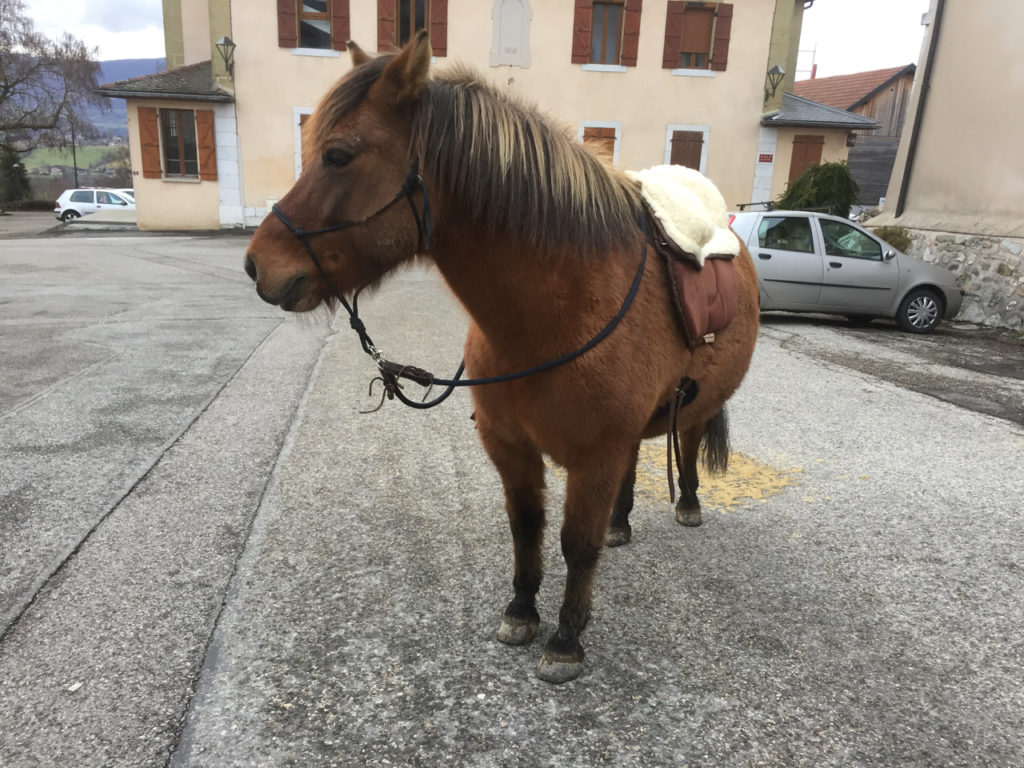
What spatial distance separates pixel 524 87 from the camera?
18.6 m

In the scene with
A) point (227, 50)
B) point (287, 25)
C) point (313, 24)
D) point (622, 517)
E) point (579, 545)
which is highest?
point (313, 24)

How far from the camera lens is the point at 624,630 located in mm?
2529

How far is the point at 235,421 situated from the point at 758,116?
770 inches

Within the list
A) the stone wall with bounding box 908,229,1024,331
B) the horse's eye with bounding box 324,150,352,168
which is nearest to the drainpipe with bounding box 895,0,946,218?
the stone wall with bounding box 908,229,1024,331

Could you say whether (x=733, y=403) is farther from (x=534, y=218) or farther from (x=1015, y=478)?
(x=534, y=218)

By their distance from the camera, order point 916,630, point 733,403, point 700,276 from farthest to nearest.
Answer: point 733,403, point 916,630, point 700,276

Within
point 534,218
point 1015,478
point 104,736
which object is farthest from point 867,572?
point 104,736

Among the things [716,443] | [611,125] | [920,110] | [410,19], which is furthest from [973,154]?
[410,19]

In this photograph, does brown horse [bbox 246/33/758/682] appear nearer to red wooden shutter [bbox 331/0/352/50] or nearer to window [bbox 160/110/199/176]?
red wooden shutter [bbox 331/0/352/50]

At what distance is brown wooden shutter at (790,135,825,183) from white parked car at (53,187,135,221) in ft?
90.8

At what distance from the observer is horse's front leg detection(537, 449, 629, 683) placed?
211 centimetres

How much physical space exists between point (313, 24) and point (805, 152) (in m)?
15.3

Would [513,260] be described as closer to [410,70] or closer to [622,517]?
[410,70]

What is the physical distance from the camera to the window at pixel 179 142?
1902 cm
